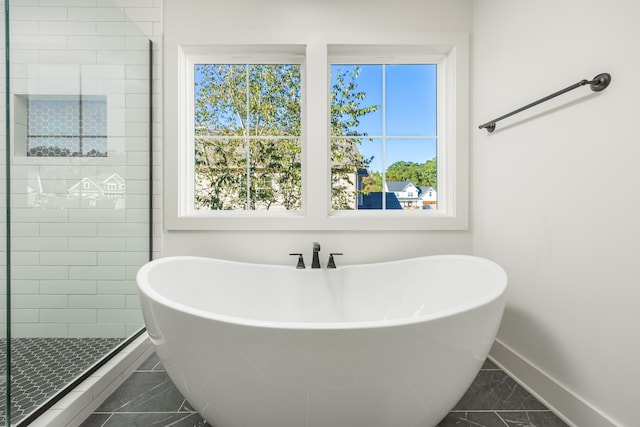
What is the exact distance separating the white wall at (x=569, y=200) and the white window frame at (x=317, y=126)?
0.18 meters

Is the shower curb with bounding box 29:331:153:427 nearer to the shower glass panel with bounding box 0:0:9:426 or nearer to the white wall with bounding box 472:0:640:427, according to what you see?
the shower glass panel with bounding box 0:0:9:426

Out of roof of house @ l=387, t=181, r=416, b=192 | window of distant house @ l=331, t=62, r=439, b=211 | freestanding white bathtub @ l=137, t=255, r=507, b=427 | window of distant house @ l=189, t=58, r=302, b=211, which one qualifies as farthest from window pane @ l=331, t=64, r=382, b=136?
freestanding white bathtub @ l=137, t=255, r=507, b=427

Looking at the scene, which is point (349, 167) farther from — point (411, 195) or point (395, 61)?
point (395, 61)

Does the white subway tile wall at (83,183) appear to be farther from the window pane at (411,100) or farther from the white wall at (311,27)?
the window pane at (411,100)

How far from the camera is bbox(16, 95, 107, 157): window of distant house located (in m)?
1.20

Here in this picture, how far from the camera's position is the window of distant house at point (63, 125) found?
1203mm

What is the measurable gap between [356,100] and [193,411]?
1.97m

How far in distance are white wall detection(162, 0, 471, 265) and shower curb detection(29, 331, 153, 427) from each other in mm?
624

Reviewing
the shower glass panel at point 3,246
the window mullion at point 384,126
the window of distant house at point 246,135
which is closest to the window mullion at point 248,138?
the window of distant house at point 246,135

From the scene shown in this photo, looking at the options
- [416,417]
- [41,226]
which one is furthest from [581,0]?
[41,226]

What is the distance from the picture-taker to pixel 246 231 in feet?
6.48

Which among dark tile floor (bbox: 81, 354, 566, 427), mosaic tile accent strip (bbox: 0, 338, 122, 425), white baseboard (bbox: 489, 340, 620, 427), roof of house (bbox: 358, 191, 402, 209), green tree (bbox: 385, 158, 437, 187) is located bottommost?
dark tile floor (bbox: 81, 354, 566, 427)

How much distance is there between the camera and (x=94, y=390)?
134 centimetres

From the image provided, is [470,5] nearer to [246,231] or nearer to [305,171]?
[305,171]
